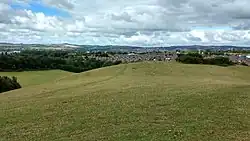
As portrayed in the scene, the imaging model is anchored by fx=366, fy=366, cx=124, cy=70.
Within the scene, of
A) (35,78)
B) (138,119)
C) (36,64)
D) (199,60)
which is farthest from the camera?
(36,64)

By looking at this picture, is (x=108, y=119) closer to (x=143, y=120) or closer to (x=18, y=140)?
(x=143, y=120)

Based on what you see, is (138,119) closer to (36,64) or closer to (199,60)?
(199,60)

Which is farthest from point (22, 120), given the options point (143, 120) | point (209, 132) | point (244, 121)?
point (244, 121)

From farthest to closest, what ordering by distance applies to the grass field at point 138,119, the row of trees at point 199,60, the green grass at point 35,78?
1. the row of trees at point 199,60
2. the green grass at point 35,78
3. the grass field at point 138,119

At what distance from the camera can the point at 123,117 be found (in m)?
20.8

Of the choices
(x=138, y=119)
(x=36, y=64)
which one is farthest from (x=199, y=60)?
(x=138, y=119)

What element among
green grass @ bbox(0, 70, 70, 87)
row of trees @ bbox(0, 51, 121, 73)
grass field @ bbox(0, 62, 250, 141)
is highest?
grass field @ bbox(0, 62, 250, 141)

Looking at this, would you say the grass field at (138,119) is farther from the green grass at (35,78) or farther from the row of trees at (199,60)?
the row of trees at (199,60)

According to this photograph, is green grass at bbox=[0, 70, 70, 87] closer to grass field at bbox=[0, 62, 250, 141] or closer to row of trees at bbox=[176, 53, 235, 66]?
row of trees at bbox=[176, 53, 235, 66]

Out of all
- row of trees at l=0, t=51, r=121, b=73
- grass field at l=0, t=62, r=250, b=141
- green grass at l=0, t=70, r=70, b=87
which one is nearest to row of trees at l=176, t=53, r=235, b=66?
green grass at l=0, t=70, r=70, b=87

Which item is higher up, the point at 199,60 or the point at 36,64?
the point at 199,60

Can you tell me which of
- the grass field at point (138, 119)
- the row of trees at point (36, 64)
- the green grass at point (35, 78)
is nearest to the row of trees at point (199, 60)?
the green grass at point (35, 78)

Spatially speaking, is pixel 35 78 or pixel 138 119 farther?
pixel 35 78

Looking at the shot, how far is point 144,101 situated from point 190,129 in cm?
975
